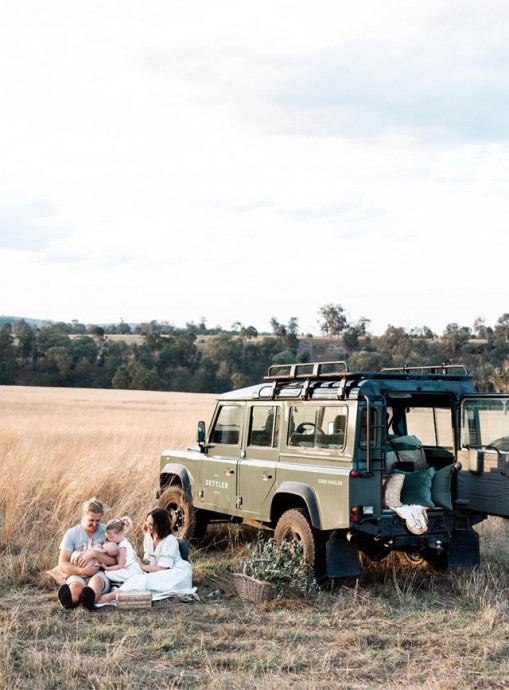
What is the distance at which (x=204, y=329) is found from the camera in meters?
111

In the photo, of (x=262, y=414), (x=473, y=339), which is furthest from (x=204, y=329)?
(x=262, y=414)

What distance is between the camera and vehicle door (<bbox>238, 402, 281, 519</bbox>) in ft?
30.2

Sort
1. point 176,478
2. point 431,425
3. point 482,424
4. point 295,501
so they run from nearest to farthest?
point 295,501
point 482,424
point 431,425
point 176,478

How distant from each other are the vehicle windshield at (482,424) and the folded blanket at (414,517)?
1069 millimetres

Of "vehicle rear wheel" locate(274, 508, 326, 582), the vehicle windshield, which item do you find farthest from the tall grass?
the vehicle windshield

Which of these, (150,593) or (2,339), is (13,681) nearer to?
(150,593)

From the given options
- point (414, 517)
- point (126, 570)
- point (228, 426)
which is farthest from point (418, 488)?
point (126, 570)

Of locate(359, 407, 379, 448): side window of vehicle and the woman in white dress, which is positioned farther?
the woman in white dress

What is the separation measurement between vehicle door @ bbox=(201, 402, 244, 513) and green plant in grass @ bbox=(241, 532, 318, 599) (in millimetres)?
1487

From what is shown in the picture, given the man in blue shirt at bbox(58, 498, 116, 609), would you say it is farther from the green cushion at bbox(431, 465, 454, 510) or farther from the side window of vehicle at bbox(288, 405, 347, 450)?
the green cushion at bbox(431, 465, 454, 510)

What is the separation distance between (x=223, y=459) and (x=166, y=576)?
81.9 inches

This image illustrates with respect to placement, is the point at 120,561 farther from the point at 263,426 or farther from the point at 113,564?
the point at 263,426

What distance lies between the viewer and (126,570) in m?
8.30

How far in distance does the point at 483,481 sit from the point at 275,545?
2.14 m
